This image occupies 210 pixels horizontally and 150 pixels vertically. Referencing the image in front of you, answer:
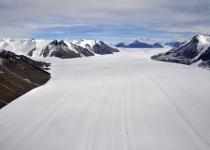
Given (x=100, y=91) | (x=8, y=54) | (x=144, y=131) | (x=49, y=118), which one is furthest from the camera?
(x=8, y=54)

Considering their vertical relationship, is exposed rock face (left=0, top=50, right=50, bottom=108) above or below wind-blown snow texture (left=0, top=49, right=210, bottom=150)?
above

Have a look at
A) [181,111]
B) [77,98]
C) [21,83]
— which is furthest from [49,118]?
[21,83]

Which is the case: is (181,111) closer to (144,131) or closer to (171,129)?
(171,129)

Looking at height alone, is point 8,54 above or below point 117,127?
above

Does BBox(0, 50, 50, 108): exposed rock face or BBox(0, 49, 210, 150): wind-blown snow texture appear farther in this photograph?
BBox(0, 50, 50, 108): exposed rock face

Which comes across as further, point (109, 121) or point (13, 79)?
point (13, 79)

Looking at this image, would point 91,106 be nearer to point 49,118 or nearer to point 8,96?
point 49,118

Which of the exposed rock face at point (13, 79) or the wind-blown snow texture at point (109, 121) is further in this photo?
the exposed rock face at point (13, 79)

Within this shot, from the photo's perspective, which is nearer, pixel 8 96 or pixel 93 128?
pixel 93 128

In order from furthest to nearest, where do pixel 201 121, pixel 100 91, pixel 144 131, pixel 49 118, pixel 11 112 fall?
1. pixel 100 91
2. pixel 11 112
3. pixel 49 118
4. pixel 201 121
5. pixel 144 131

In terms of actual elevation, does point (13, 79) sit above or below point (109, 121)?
above

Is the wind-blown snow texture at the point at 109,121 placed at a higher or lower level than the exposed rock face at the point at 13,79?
lower
